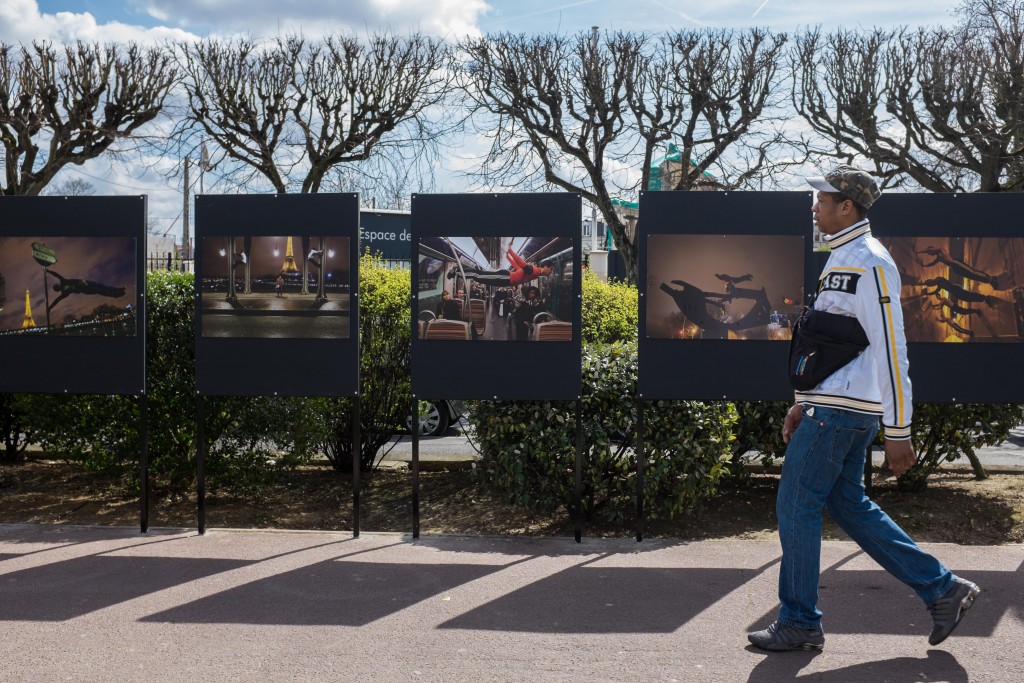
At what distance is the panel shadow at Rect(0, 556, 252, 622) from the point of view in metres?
4.66

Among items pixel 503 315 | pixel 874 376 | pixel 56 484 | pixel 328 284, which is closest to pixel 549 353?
pixel 503 315

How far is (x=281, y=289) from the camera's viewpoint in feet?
19.8

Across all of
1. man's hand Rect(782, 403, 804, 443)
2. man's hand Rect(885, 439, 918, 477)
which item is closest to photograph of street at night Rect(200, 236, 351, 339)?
man's hand Rect(782, 403, 804, 443)

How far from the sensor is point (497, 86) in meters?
19.3

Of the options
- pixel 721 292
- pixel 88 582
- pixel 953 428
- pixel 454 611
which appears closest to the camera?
pixel 454 611

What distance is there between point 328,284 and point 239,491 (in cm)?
259

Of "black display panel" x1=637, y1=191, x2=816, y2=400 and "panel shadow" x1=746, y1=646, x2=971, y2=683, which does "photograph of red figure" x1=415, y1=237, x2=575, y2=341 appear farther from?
"panel shadow" x1=746, y1=646, x2=971, y2=683

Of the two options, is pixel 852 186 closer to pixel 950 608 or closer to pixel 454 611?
pixel 950 608

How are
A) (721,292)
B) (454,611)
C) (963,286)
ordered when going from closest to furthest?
1. (454,611)
2. (721,292)
3. (963,286)

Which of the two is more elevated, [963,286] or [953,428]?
[963,286]

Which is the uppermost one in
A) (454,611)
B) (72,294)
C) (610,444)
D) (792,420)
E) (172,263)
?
(172,263)

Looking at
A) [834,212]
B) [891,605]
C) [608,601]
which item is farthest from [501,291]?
[891,605]

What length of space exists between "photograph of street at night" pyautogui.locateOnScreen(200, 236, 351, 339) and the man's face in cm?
292

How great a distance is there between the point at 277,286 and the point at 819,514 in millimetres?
3471
